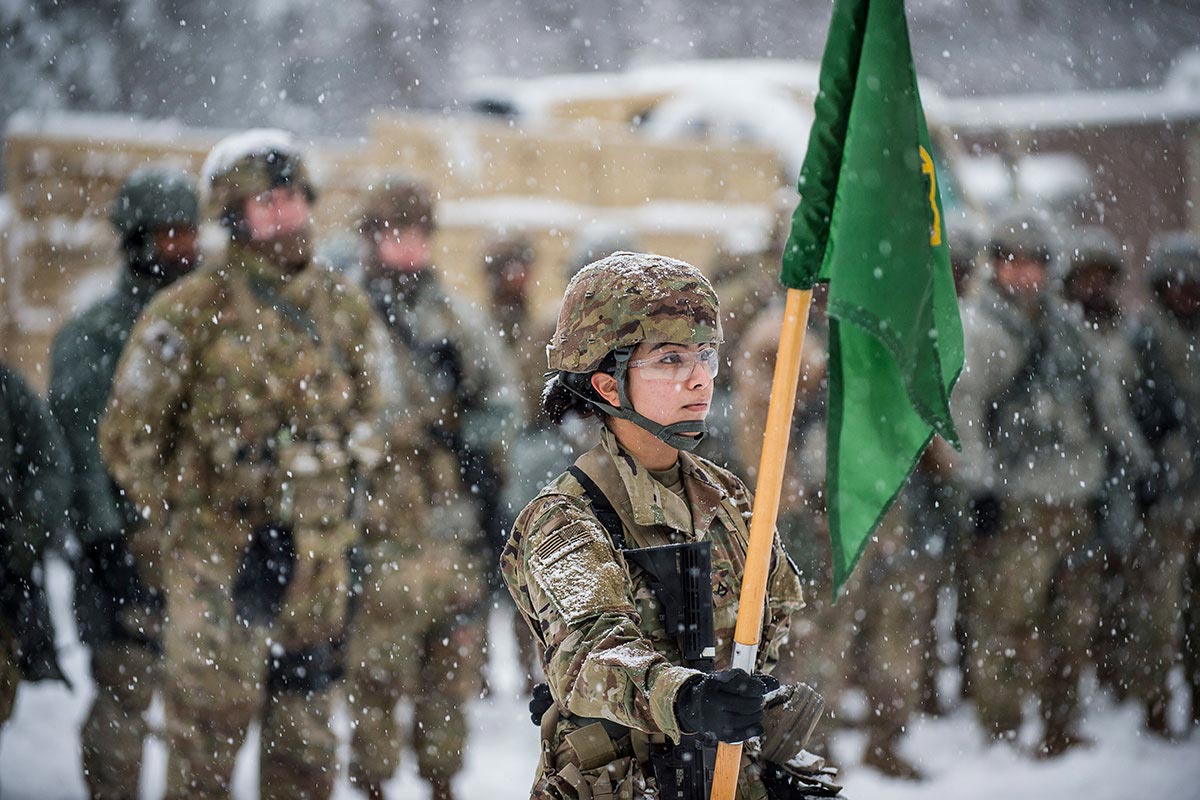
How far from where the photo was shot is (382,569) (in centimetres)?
468

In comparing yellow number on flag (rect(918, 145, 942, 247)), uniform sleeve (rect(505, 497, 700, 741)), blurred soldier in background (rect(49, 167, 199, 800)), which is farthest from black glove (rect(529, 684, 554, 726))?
blurred soldier in background (rect(49, 167, 199, 800))

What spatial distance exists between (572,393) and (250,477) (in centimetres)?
237

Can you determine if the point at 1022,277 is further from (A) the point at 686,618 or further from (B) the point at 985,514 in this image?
(A) the point at 686,618

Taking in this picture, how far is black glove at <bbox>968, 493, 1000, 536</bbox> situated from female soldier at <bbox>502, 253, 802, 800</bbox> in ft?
11.3

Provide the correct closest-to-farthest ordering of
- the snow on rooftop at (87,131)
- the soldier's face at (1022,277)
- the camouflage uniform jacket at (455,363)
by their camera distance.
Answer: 1. the camouflage uniform jacket at (455,363)
2. the soldier's face at (1022,277)
3. the snow on rooftop at (87,131)

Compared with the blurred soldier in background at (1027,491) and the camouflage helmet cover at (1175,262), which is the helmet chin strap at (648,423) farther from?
the camouflage helmet cover at (1175,262)

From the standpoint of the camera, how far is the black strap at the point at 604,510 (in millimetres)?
1861

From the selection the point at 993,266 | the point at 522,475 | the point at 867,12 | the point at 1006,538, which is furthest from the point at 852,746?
the point at 867,12

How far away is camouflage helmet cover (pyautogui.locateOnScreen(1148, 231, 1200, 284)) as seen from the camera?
Result: 6086 mm

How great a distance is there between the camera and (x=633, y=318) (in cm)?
194

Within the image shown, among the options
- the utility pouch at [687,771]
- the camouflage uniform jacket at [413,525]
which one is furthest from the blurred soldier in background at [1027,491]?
the utility pouch at [687,771]

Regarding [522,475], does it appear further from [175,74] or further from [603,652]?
[175,74]

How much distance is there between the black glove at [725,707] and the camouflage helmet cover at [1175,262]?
→ 5240 millimetres

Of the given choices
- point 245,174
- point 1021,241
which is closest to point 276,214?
point 245,174
